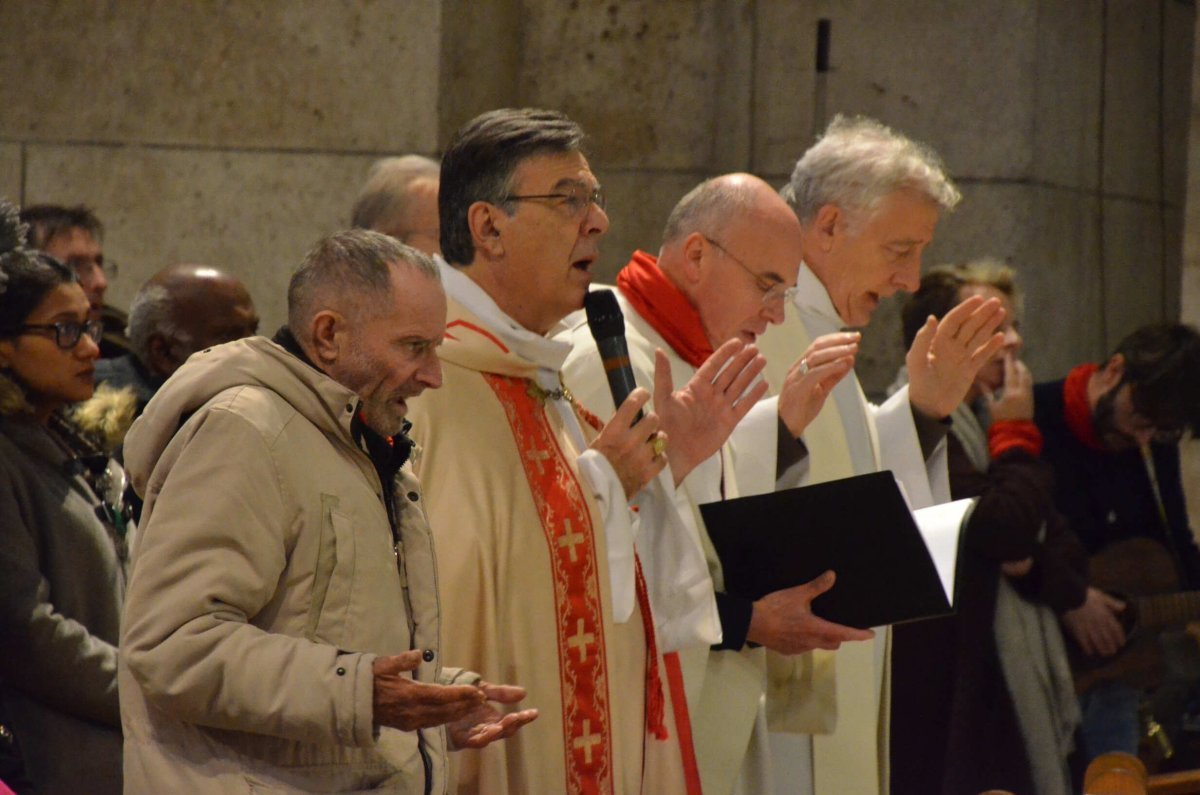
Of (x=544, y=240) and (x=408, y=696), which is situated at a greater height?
(x=544, y=240)

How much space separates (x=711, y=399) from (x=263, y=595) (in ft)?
3.82

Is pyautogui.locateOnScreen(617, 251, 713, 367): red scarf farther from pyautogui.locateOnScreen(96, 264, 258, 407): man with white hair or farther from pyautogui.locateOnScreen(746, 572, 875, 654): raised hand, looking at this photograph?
pyautogui.locateOnScreen(96, 264, 258, 407): man with white hair

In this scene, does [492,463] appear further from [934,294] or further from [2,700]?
[934,294]

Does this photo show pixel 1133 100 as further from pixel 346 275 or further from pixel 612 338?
pixel 346 275

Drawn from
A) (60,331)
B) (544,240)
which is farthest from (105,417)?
(544,240)

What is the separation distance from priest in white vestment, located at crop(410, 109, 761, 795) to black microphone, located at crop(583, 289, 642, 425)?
9cm

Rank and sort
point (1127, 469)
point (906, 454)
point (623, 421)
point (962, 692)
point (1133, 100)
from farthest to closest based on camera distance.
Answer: point (1133, 100) < point (1127, 469) < point (962, 692) < point (906, 454) < point (623, 421)

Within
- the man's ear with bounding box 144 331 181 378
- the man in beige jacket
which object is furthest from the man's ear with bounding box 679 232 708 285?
the man's ear with bounding box 144 331 181 378

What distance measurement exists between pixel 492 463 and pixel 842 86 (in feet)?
13.0

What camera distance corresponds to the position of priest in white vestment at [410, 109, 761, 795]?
320 cm

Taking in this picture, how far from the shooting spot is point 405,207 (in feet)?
16.3

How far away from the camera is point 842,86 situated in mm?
6887

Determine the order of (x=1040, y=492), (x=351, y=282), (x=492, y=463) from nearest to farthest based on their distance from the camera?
1. (x=351, y=282)
2. (x=492, y=463)
3. (x=1040, y=492)

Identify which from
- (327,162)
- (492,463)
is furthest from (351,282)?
(327,162)
